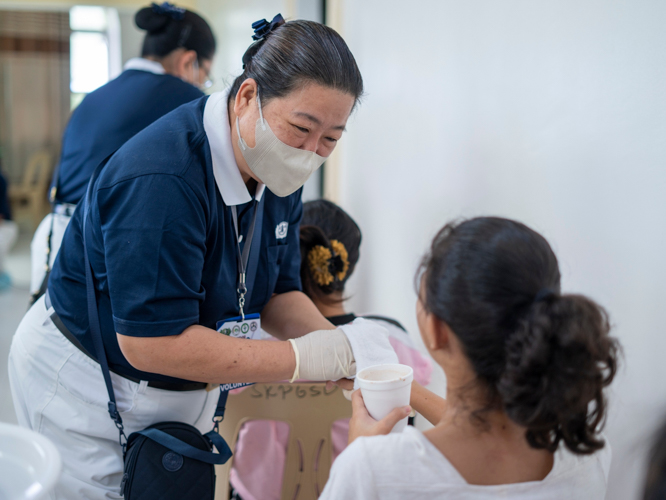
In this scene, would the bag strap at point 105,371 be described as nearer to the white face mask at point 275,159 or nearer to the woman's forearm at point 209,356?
the woman's forearm at point 209,356

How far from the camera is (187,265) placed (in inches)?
37.5

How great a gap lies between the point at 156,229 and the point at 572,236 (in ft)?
2.47

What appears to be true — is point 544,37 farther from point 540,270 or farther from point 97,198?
point 97,198

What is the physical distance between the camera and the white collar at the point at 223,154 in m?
1.05

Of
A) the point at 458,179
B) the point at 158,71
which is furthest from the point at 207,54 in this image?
the point at 458,179

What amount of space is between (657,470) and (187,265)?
732mm

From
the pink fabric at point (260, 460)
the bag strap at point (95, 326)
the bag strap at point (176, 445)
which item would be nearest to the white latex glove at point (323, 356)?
the bag strap at point (176, 445)

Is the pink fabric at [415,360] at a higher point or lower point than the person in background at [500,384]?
lower

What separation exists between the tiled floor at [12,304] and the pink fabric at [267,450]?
1607mm

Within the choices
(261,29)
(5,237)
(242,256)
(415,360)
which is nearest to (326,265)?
(415,360)

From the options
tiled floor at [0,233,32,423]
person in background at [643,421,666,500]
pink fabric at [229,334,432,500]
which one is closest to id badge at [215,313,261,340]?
pink fabric at [229,334,432,500]

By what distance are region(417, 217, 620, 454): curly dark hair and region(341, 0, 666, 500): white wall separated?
0.17m

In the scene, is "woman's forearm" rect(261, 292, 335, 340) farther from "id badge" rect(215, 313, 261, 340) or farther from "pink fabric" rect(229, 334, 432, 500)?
"pink fabric" rect(229, 334, 432, 500)

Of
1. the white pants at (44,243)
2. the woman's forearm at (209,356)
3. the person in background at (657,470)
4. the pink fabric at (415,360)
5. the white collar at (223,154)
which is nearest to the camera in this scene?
the person in background at (657,470)
